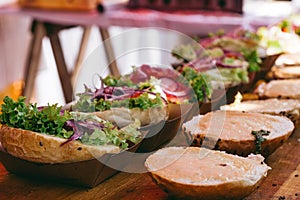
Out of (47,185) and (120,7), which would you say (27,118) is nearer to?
(47,185)

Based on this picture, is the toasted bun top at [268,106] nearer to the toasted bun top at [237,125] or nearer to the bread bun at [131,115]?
the toasted bun top at [237,125]

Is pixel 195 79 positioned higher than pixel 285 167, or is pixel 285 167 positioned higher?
pixel 195 79

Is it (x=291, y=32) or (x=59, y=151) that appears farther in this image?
(x=291, y=32)

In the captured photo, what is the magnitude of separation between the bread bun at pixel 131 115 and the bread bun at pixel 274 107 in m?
0.42

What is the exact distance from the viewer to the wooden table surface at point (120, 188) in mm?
1829

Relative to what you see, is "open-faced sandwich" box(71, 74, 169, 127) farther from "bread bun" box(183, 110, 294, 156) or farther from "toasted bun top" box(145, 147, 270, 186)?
"toasted bun top" box(145, 147, 270, 186)

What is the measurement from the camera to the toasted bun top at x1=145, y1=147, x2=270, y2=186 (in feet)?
5.46

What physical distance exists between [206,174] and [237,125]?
0.48m

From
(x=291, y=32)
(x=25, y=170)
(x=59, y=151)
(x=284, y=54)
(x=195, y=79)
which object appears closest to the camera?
(x=59, y=151)

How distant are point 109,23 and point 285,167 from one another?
347cm

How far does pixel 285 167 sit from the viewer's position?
208cm

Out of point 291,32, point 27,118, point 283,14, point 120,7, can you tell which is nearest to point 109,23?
point 120,7

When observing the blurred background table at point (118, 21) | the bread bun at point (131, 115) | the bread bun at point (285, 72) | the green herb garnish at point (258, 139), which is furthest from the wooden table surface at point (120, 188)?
the blurred background table at point (118, 21)

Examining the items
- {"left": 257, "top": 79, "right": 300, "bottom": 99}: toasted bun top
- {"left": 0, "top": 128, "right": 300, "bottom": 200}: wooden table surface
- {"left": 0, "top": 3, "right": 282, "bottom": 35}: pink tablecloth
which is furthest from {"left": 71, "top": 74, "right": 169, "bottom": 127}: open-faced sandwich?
{"left": 0, "top": 3, "right": 282, "bottom": 35}: pink tablecloth
